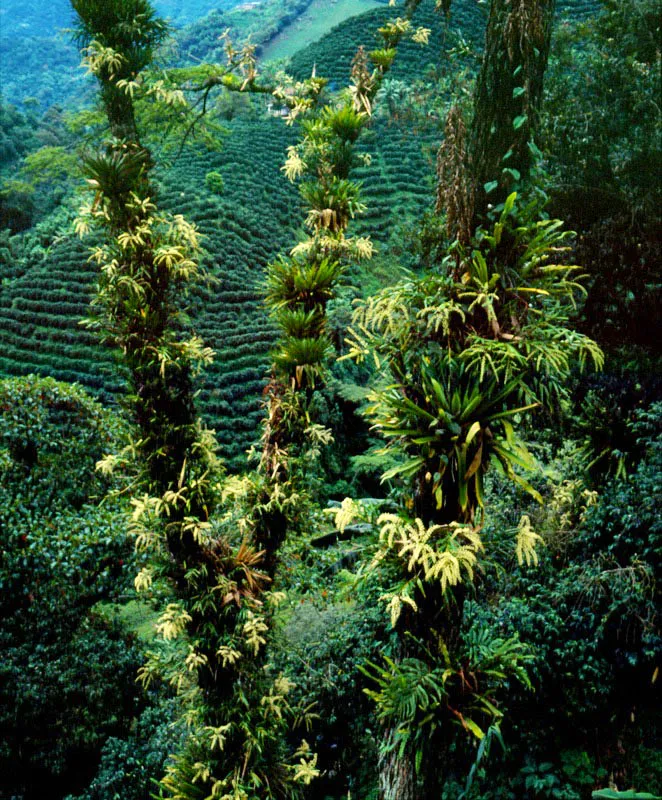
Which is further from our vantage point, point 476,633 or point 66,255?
point 66,255

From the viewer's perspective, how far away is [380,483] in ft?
8.23

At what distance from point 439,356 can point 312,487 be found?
4.53ft

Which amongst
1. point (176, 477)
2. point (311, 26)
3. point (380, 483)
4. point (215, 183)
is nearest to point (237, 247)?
point (215, 183)

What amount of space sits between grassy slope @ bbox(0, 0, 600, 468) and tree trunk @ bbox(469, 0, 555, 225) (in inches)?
319

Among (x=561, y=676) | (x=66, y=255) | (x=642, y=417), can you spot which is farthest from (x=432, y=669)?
(x=66, y=255)

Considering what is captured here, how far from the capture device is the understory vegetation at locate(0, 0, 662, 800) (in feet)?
6.73

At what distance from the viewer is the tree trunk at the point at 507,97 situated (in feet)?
6.44

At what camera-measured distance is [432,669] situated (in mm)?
2225

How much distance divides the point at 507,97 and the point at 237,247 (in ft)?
59.9

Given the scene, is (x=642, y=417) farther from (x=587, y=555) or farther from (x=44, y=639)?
(x=44, y=639)

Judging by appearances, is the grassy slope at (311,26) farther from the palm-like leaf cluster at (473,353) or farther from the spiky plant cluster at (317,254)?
the palm-like leaf cluster at (473,353)

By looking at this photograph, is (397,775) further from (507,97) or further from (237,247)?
(237,247)

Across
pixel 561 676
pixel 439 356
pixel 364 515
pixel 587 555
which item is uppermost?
pixel 439 356

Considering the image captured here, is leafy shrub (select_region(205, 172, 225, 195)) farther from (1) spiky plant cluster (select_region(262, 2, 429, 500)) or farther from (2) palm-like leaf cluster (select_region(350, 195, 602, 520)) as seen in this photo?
(2) palm-like leaf cluster (select_region(350, 195, 602, 520))
